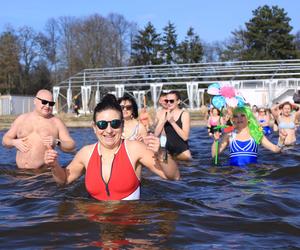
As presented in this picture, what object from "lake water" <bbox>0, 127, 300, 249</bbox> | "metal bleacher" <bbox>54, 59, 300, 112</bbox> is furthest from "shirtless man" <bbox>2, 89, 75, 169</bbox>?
"metal bleacher" <bbox>54, 59, 300, 112</bbox>

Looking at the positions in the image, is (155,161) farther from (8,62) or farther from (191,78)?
(8,62)

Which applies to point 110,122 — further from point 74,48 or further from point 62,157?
point 74,48

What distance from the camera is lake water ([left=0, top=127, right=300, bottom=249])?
4363 mm

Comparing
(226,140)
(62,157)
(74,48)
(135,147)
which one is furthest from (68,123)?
(74,48)

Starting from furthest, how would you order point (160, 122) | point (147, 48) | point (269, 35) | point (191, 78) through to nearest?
point (147, 48)
point (269, 35)
point (191, 78)
point (160, 122)

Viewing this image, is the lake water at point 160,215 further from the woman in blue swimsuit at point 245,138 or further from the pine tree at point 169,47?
the pine tree at point 169,47

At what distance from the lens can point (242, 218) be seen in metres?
5.15

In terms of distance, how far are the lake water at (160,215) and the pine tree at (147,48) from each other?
6512 centimetres

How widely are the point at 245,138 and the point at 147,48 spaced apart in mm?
65837

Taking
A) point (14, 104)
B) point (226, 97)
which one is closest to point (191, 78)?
point (14, 104)

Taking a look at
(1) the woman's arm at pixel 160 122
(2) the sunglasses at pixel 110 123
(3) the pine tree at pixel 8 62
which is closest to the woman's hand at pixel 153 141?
(2) the sunglasses at pixel 110 123

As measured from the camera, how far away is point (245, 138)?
340 inches

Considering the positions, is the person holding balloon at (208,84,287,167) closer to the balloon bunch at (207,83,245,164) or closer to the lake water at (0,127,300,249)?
the balloon bunch at (207,83,245,164)

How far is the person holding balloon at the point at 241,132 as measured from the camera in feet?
27.6
